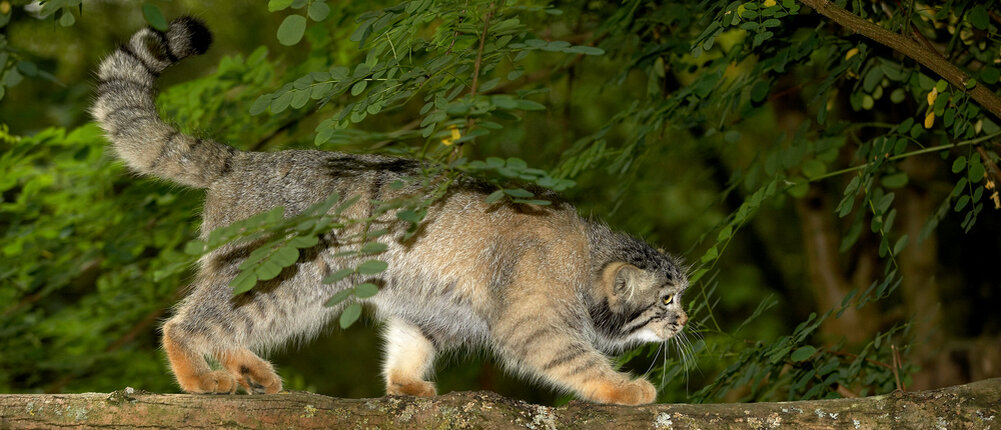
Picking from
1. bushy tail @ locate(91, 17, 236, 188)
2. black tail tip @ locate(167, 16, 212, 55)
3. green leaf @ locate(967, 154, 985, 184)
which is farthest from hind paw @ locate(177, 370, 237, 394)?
green leaf @ locate(967, 154, 985, 184)

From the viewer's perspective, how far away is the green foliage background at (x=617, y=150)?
2951mm

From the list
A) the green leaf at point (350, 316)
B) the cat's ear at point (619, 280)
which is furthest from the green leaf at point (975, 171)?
the green leaf at point (350, 316)

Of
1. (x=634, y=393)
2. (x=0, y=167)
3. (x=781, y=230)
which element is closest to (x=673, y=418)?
(x=634, y=393)

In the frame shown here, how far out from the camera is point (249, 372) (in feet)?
12.6

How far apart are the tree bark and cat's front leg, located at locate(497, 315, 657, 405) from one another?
831mm

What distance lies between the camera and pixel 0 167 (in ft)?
16.6

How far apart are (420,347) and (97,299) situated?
292 centimetres

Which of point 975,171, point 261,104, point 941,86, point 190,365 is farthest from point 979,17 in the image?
point 190,365

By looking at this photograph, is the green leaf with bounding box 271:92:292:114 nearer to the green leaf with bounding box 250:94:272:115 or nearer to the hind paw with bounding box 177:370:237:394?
the green leaf with bounding box 250:94:272:115

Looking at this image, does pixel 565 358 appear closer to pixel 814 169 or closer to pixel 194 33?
pixel 814 169

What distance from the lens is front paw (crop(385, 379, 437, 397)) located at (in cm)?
411

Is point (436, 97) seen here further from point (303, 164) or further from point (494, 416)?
point (303, 164)

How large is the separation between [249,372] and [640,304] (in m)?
1.87

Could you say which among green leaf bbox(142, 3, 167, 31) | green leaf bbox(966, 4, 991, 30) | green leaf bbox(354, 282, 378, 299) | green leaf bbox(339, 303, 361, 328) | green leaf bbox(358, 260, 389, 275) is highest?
green leaf bbox(142, 3, 167, 31)
